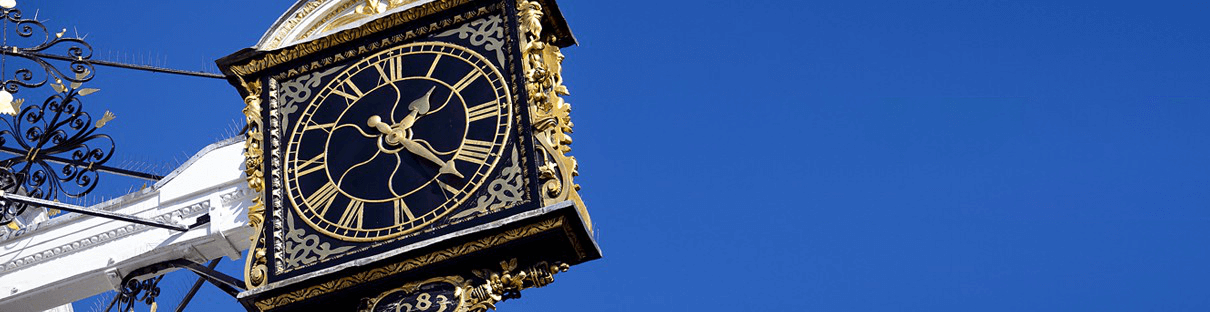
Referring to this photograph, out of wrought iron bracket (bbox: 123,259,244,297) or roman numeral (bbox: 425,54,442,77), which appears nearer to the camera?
roman numeral (bbox: 425,54,442,77)

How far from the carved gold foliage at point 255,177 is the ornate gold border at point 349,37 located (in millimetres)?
121

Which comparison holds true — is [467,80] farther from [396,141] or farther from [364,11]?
[364,11]

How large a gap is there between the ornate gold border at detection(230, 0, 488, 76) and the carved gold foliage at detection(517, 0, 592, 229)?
0.44 m

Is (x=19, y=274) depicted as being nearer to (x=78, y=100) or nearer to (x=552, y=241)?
(x=78, y=100)

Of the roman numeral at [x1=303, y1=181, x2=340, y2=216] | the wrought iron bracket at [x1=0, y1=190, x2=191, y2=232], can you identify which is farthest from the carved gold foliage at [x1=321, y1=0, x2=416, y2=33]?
the wrought iron bracket at [x1=0, y1=190, x2=191, y2=232]

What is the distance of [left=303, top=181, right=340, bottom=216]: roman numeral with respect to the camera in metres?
13.9

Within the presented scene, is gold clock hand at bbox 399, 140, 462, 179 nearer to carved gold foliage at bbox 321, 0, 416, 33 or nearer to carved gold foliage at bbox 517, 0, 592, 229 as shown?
carved gold foliage at bbox 517, 0, 592, 229

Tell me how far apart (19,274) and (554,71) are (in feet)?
13.5

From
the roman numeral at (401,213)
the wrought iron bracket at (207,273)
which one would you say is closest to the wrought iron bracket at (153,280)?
the wrought iron bracket at (207,273)

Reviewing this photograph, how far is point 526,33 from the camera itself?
551 inches

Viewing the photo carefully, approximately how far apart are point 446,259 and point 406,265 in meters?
0.26

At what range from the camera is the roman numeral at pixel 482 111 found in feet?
45.2

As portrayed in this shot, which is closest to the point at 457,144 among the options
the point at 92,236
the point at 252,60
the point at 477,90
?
the point at 477,90

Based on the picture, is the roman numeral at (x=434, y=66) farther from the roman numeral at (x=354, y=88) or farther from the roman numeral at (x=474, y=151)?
the roman numeral at (x=474, y=151)
